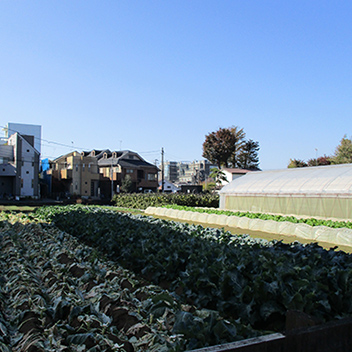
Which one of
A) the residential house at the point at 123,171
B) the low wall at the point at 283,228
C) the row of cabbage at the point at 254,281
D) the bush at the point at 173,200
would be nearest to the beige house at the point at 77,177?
the residential house at the point at 123,171

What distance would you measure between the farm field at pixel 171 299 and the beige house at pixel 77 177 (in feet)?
151

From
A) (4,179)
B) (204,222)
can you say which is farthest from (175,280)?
(4,179)

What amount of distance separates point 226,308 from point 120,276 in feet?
7.35

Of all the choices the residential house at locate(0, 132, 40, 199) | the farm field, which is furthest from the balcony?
the farm field

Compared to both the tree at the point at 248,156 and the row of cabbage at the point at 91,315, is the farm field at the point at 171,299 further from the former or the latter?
the tree at the point at 248,156

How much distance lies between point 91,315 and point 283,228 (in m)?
12.7

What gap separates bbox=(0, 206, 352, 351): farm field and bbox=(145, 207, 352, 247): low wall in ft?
21.2

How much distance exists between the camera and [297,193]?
857 inches

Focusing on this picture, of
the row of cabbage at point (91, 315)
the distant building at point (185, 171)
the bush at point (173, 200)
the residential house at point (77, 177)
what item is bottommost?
the row of cabbage at point (91, 315)

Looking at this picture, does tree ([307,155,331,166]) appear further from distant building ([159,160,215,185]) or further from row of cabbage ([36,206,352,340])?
row of cabbage ([36,206,352,340])

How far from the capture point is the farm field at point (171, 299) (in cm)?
383

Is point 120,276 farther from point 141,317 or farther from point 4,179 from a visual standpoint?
point 4,179

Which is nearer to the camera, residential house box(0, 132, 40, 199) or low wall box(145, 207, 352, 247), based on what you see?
low wall box(145, 207, 352, 247)

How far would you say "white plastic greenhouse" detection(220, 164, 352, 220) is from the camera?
64.0ft
